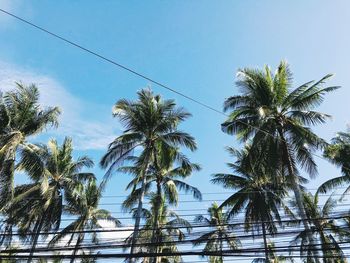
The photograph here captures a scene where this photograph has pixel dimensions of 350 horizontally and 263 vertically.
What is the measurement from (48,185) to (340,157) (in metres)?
15.8

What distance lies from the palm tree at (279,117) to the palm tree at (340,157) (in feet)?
5.83

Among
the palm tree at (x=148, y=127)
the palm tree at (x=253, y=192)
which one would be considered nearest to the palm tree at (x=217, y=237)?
the palm tree at (x=253, y=192)

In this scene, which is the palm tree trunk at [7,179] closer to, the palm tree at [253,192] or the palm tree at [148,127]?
the palm tree at [148,127]

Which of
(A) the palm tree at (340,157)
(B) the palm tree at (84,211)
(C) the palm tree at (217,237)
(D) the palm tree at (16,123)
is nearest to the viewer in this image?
(C) the palm tree at (217,237)

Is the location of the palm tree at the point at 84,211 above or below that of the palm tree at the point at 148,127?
below

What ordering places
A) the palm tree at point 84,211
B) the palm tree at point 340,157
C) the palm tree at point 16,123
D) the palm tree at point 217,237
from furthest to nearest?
the palm tree at point 84,211, the palm tree at point 340,157, the palm tree at point 16,123, the palm tree at point 217,237

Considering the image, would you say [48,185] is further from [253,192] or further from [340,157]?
[340,157]

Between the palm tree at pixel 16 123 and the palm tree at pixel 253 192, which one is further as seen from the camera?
the palm tree at pixel 253 192

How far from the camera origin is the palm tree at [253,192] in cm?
1855

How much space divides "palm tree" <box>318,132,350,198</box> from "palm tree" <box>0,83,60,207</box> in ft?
48.0

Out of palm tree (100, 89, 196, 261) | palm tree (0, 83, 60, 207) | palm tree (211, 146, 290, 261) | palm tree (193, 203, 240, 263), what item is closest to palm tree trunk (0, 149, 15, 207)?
palm tree (0, 83, 60, 207)

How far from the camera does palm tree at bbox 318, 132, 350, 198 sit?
17800 mm

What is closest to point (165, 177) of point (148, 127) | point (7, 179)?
point (148, 127)

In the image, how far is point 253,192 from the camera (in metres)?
19.2
